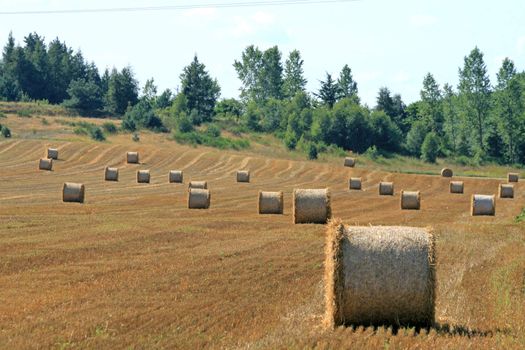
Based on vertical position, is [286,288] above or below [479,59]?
below

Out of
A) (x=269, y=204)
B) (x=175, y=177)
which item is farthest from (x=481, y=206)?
(x=175, y=177)

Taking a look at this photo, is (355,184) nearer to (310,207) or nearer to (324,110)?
(310,207)

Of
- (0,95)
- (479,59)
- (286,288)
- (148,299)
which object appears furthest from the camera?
(0,95)

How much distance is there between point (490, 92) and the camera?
125 m

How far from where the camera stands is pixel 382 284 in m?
13.6

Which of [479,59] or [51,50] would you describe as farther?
[51,50]

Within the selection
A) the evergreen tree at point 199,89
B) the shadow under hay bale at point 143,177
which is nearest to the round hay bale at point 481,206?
the shadow under hay bale at point 143,177

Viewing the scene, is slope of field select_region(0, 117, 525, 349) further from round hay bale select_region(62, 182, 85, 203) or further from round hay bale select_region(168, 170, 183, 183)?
round hay bale select_region(168, 170, 183, 183)

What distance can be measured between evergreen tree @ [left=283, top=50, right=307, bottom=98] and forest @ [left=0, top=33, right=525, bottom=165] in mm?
177

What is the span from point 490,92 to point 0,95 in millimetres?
66821

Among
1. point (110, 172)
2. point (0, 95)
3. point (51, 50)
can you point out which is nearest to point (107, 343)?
point (110, 172)

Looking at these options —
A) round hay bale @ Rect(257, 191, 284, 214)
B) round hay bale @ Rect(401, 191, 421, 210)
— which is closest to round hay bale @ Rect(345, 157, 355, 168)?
round hay bale @ Rect(401, 191, 421, 210)

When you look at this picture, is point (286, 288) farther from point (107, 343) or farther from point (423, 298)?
point (107, 343)

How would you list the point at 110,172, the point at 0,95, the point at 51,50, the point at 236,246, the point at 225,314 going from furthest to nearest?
the point at 51,50
the point at 0,95
the point at 110,172
the point at 236,246
the point at 225,314
